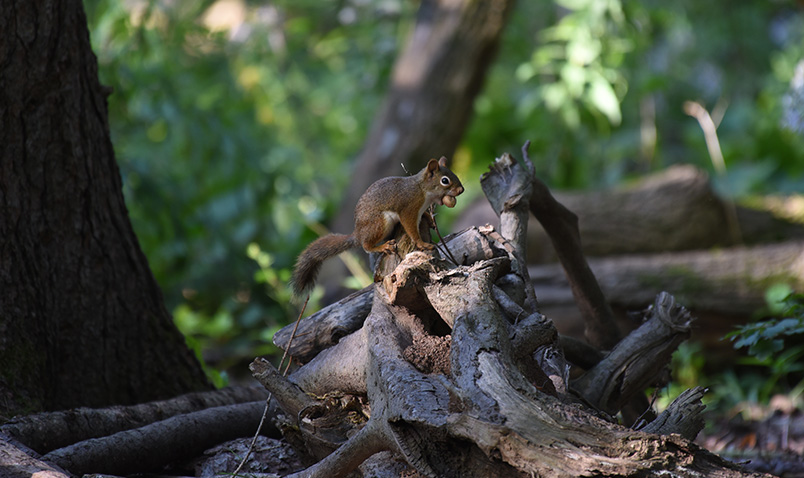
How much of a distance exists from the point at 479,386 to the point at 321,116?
33.9 ft

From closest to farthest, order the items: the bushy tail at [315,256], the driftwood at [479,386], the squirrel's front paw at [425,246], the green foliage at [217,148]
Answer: the driftwood at [479,386], the squirrel's front paw at [425,246], the bushy tail at [315,256], the green foliage at [217,148]

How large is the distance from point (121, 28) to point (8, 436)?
3561 mm

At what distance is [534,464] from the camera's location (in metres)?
1.31

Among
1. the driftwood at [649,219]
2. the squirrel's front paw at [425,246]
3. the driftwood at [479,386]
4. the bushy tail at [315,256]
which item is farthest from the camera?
the driftwood at [649,219]

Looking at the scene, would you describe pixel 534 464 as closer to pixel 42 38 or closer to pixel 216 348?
pixel 42 38

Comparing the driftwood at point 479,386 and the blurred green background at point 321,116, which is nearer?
the driftwood at point 479,386

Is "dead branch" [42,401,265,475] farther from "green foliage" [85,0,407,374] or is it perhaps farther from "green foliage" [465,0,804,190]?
"green foliage" [465,0,804,190]

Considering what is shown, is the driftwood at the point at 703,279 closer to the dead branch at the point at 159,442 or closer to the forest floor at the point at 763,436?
the forest floor at the point at 763,436

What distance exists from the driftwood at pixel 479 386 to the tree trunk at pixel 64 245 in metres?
0.69

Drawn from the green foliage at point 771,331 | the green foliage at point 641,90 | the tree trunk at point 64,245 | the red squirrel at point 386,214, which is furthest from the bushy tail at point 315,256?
the green foliage at point 641,90

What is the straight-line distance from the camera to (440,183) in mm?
2186

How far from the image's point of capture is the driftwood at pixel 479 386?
1.31 meters

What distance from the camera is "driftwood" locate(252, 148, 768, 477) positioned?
131cm

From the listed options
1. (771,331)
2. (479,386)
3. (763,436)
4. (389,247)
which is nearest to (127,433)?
(389,247)
